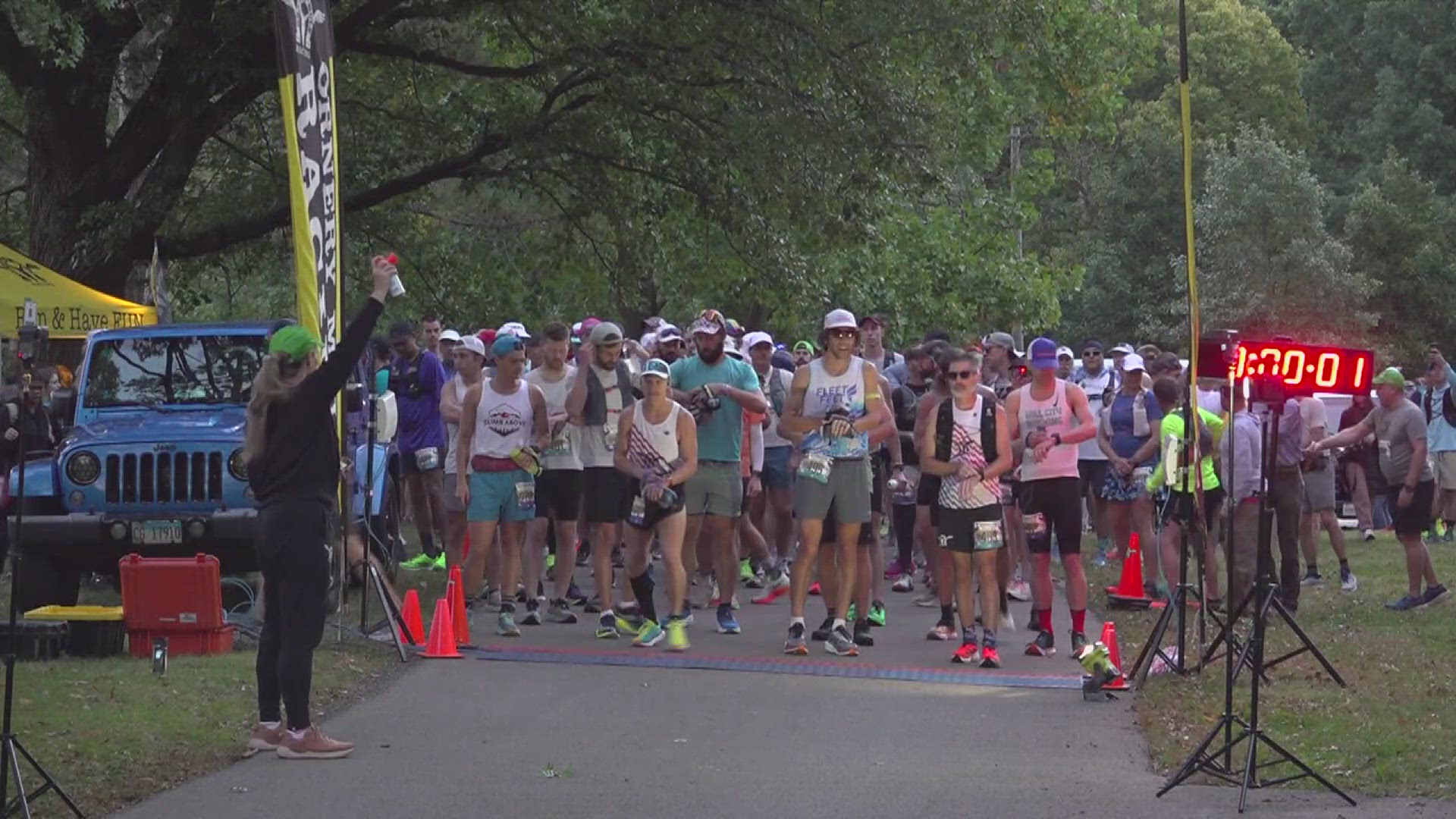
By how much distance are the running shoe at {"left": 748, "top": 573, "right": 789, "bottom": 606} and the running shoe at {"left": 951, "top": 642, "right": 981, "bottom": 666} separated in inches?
143

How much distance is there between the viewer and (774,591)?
1681 cm

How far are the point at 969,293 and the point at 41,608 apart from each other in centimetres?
2463

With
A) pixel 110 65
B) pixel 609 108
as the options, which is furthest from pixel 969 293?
pixel 110 65

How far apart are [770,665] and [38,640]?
4345 millimetres

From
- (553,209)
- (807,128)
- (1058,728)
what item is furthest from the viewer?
(553,209)

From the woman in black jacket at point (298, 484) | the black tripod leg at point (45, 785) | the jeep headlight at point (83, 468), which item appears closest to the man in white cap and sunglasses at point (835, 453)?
the woman in black jacket at point (298, 484)

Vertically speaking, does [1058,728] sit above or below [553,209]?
below

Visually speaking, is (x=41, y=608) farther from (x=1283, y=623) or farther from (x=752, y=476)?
(x=1283, y=623)

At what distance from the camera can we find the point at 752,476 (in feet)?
50.3

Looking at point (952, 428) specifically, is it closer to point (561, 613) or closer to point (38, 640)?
point (561, 613)

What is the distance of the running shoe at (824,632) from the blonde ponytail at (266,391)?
16.7 feet

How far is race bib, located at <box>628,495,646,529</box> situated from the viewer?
1341cm

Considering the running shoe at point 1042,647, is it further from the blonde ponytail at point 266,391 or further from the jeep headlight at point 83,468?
the jeep headlight at point 83,468

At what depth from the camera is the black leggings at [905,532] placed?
17.2m
